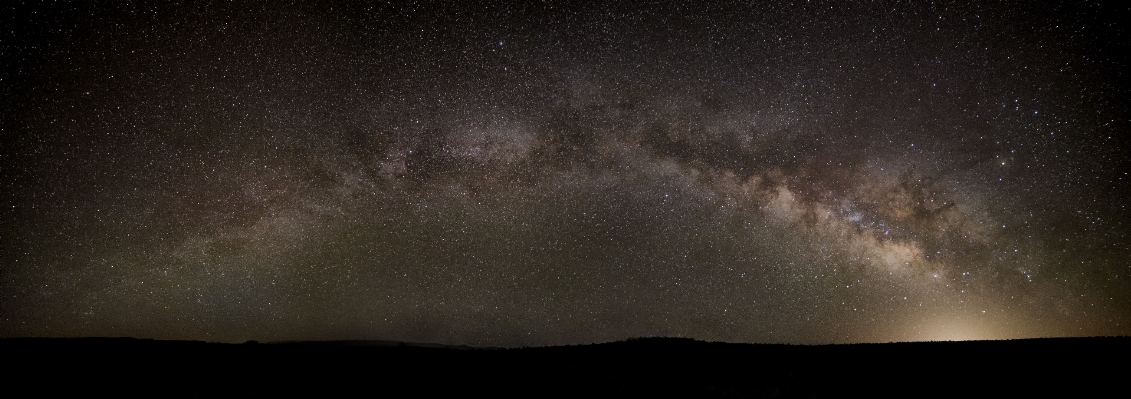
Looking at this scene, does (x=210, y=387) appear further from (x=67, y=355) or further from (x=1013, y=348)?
(x=1013, y=348)

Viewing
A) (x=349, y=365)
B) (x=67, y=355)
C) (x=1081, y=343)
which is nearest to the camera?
(x=1081, y=343)

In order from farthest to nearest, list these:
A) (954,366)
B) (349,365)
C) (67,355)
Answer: (67,355), (349,365), (954,366)

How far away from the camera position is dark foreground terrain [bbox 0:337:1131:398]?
10445 millimetres

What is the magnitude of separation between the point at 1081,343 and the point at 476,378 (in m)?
17.1

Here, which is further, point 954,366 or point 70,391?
point 70,391

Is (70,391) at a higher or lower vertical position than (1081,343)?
lower

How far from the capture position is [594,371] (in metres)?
12.9

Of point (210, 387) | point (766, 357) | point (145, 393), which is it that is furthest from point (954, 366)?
point (145, 393)

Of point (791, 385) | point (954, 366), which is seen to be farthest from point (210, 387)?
point (954, 366)

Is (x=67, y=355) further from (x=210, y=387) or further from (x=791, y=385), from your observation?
(x=791, y=385)

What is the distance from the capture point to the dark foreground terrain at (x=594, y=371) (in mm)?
10445

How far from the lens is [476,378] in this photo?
1272 centimetres

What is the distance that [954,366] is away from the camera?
11.7 metres

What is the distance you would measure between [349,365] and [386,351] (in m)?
2.23
